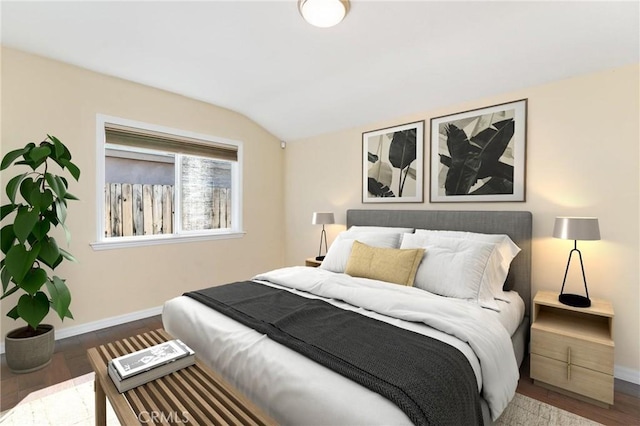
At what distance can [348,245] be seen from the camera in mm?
2836

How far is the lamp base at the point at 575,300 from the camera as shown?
6.64ft

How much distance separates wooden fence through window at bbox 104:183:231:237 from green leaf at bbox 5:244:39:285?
1000 mm

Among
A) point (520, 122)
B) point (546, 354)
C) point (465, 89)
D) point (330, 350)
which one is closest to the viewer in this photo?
point (330, 350)

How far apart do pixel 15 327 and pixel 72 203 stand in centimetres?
115

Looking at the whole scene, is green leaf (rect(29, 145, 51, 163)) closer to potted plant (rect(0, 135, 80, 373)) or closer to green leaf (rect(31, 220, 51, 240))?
potted plant (rect(0, 135, 80, 373))

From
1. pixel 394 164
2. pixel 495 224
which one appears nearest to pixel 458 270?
pixel 495 224

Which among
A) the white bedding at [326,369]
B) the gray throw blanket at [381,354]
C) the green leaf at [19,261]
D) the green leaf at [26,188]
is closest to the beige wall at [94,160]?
the green leaf at [26,188]

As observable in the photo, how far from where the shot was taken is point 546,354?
79.2 inches

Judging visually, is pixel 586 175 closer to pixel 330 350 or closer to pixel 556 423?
pixel 556 423

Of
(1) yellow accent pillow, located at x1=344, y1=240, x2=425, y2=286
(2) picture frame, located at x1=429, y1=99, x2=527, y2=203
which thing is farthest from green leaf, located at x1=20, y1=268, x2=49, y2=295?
(2) picture frame, located at x1=429, y1=99, x2=527, y2=203

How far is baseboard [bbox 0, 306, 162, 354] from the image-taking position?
2.79 m

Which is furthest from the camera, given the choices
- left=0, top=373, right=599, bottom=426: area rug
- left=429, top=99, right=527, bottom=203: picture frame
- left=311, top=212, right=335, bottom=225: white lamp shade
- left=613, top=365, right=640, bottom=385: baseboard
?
left=311, top=212, right=335, bottom=225: white lamp shade

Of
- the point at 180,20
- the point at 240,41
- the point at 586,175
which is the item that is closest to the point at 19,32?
the point at 180,20

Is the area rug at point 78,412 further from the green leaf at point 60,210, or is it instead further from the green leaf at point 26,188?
the green leaf at point 26,188
